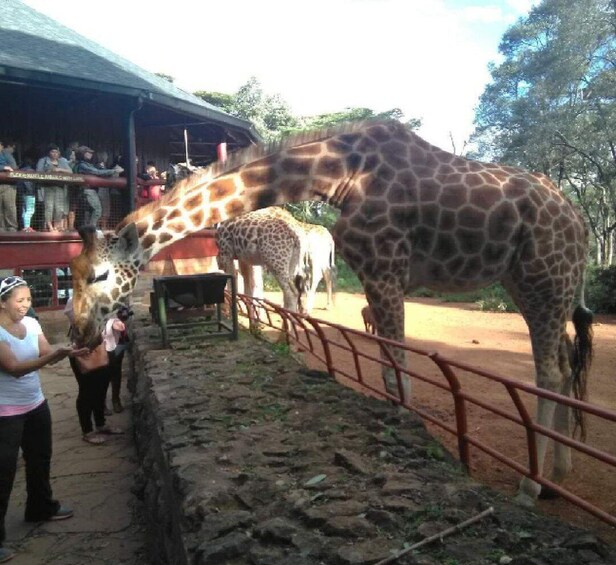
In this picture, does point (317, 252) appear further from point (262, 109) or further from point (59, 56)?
point (262, 109)

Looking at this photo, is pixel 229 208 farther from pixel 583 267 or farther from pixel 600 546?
pixel 600 546

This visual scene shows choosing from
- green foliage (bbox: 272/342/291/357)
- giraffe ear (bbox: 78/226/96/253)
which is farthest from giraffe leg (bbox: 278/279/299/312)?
giraffe ear (bbox: 78/226/96/253)

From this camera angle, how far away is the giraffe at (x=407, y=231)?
4.11m

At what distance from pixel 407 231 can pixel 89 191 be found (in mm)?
7748

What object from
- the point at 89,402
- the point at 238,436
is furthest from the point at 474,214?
the point at 89,402

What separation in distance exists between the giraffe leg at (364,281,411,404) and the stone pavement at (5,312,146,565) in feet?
6.97

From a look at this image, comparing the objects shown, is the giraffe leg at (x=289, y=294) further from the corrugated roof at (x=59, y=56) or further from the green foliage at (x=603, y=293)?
the green foliage at (x=603, y=293)

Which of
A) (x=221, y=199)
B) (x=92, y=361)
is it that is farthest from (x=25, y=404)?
(x=221, y=199)

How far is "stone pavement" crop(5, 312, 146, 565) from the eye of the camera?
371 cm

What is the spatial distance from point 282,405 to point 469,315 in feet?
37.5

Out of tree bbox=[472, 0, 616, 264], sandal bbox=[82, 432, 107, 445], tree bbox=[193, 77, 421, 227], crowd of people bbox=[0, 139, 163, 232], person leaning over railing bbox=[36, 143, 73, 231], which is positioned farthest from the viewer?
tree bbox=[193, 77, 421, 227]

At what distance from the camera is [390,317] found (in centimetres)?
413

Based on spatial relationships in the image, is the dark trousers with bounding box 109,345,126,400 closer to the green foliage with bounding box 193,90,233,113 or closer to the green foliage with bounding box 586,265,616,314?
the green foliage with bounding box 586,265,616,314

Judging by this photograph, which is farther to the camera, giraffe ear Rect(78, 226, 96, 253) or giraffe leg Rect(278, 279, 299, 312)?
giraffe leg Rect(278, 279, 299, 312)
